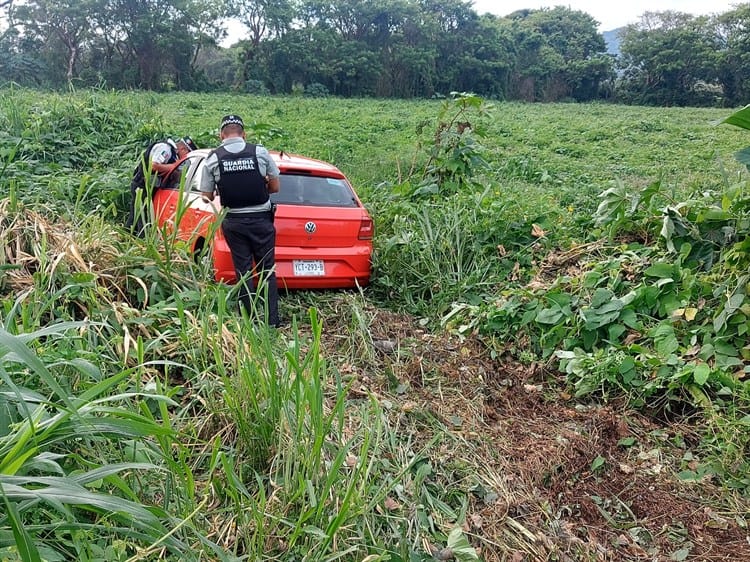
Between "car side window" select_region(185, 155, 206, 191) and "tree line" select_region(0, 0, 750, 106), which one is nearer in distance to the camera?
"car side window" select_region(185, 155, 206, 191)

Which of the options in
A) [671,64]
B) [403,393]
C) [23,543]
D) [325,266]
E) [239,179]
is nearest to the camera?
[23,543]

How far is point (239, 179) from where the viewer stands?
4633 mm

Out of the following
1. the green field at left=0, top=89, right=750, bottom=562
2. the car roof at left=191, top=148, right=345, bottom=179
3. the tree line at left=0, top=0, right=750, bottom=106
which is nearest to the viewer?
the green field at left=0, top=89, right=750, bottom=562

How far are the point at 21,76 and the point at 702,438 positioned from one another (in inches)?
1602

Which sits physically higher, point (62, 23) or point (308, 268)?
point (62, 23)

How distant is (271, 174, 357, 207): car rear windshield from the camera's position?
5316 millimetres

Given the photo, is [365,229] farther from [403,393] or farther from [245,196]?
[403,393]

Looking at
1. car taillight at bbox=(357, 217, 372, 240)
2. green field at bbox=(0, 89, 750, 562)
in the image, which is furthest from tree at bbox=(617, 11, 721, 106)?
car taillight at bbox=(357, 217, 372, 240)

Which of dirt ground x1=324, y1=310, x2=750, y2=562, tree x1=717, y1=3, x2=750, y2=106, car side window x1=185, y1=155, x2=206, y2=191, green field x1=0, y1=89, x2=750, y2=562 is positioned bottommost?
dirt ground x1=324, y1=310, x2=750, y2=562

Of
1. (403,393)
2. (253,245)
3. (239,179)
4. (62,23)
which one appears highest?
(62,23)

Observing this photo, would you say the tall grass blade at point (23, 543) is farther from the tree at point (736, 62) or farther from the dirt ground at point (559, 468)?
the tree at point (736, 62)

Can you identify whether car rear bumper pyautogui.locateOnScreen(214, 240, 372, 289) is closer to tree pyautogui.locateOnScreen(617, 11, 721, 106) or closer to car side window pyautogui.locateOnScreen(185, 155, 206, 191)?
car side window pyautogui.locateOnScreen(185, 155, 206, 191)

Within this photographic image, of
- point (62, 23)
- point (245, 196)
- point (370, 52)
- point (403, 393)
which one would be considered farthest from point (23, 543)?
point (370, 52)

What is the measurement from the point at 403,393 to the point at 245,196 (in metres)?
2.10
